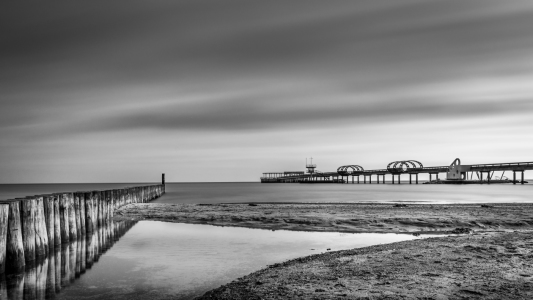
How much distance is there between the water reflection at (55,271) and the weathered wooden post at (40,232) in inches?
7.9

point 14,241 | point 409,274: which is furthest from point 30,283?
point 409,274

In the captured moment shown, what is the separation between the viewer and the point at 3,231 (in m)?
8.08

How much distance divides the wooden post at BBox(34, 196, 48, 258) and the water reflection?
201 mm

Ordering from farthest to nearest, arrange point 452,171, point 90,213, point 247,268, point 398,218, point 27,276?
point 452,171 → point 398,218 → point 90,213 → point 247,268 → point 27,276

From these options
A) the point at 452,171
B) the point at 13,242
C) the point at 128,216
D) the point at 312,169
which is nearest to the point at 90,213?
the point at 128,216

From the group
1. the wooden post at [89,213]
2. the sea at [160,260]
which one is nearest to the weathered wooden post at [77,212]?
the sea at [160,260]

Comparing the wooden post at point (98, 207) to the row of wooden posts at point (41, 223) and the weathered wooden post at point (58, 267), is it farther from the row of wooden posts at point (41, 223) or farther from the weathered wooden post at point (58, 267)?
the weathered wooden post at point (58, 267)

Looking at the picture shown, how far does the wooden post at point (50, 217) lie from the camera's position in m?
10.7

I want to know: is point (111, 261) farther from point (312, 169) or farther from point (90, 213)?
point (312, 169)

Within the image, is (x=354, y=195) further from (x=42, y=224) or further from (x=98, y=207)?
(x=42, y=224)

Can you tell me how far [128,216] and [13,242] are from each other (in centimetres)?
1241

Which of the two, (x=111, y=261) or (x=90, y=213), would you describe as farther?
(x=90, y=213)

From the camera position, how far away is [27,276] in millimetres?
8078

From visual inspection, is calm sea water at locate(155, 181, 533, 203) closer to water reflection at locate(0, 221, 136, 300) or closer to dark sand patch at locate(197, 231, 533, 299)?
water reflection at locate(0, 221, 136, 300)
